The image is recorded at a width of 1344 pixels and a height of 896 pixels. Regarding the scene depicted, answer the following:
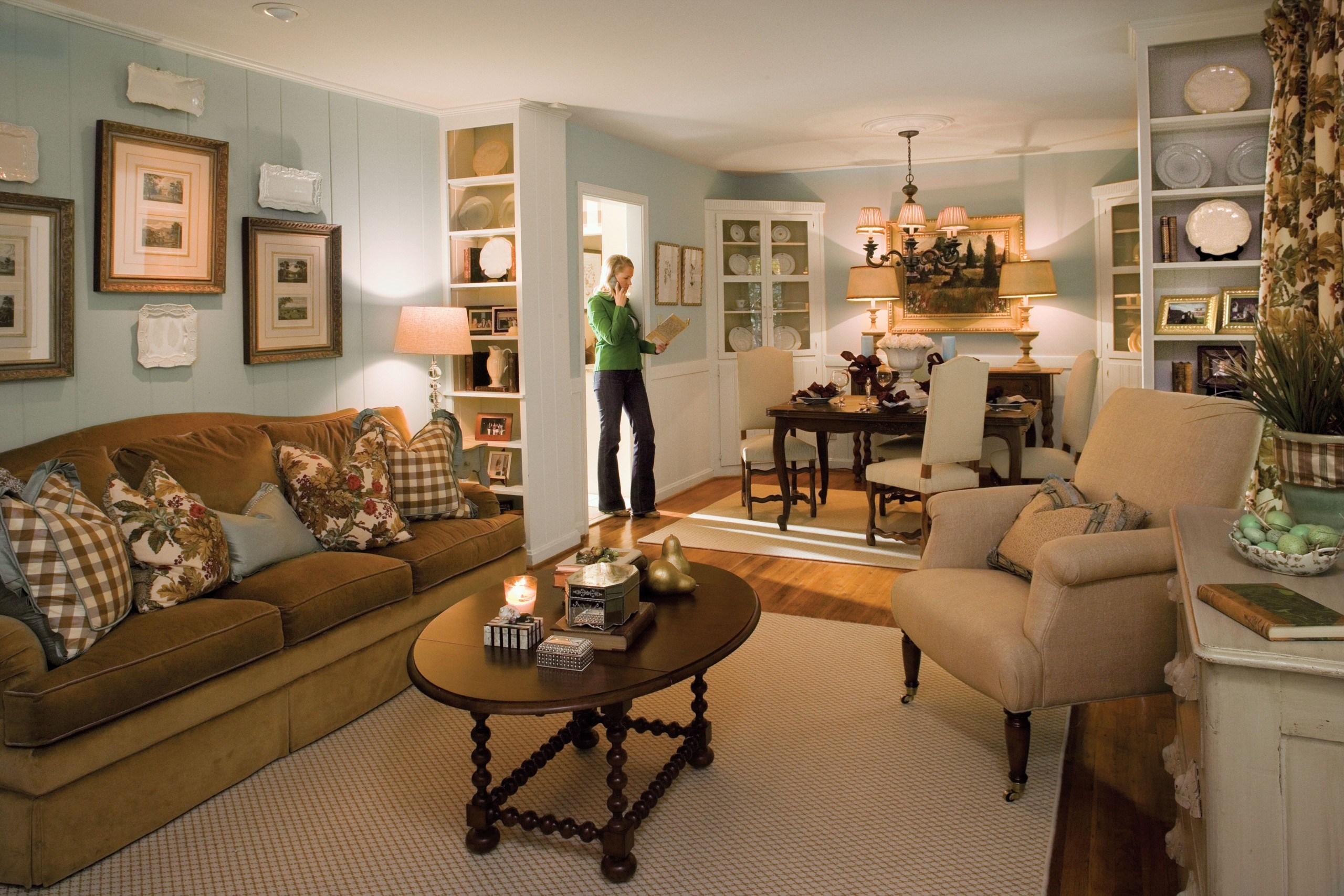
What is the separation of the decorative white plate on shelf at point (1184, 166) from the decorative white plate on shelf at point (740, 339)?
3.84 m

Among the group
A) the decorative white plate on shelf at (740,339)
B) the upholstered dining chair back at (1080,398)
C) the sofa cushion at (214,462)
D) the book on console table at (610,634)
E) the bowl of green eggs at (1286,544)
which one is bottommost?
the book on console table at (610,634)

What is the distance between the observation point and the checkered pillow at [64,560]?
A: 242 centimetres

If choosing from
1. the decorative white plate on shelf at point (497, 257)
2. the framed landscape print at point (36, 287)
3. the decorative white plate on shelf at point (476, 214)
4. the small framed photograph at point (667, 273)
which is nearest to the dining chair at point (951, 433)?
the decorative white plate on shelf at point (497, 257)

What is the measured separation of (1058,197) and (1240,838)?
6420 millimetres

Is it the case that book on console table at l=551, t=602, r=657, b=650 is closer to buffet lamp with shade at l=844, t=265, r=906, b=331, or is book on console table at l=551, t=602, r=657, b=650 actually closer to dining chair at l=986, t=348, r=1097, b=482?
dining chair at l=986, t=348, r=1097, b=482

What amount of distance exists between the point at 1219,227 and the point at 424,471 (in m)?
3.44

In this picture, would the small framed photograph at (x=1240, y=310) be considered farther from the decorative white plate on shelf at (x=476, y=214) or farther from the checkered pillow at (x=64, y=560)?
the checkered pillow at (x=64, y=560)

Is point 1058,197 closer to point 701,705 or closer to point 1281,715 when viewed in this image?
point 701,705

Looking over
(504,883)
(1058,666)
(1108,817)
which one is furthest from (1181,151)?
(504,883)

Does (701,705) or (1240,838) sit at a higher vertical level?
(1240,838)

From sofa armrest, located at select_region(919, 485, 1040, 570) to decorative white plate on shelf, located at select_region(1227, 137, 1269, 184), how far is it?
1925 mm

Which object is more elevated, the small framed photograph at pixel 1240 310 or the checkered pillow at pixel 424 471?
the small framed photograph at pixel 1240 310

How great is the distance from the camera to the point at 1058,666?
252 centimetres

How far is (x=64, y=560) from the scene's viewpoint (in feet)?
8.13
